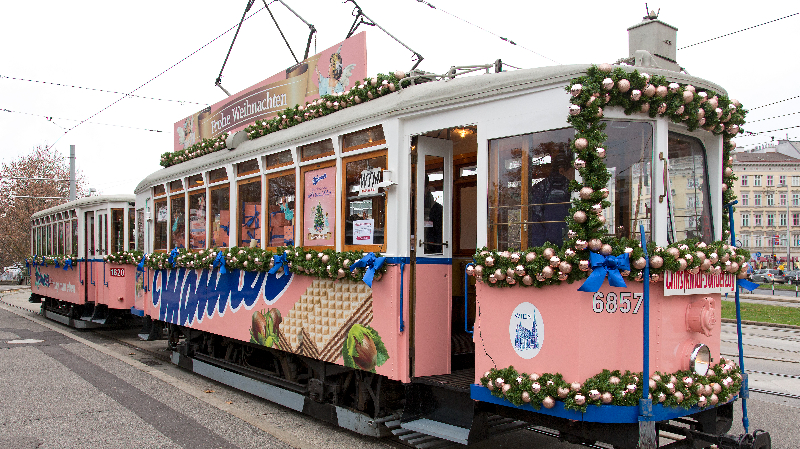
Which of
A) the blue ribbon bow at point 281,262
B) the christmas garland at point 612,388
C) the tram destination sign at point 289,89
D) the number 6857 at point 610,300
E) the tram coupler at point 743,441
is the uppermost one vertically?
the tram destination sign at point 289,89

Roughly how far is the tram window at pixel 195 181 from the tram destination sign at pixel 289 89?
1209mm

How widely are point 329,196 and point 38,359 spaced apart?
7082 millimetres

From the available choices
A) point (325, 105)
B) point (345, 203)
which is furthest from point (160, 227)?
point (345, 203)

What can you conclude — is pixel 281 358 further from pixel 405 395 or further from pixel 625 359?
pixel 625 359

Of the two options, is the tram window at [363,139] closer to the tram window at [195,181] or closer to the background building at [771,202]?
the tram window at [195,181]

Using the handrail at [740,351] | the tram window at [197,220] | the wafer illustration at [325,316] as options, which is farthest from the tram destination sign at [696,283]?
the tram window at [197,220]

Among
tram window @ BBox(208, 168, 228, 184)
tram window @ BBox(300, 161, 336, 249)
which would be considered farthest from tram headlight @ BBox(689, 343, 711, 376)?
tram window @ BBox(208, 168, 228, 184)

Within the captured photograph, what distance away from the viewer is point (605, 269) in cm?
387

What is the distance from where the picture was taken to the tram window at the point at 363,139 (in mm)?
5469

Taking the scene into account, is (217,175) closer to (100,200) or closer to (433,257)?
(433,257)

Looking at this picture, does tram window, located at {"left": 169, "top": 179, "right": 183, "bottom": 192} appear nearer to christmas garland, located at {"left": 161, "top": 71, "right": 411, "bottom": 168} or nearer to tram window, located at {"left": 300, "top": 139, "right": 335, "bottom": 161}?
christmas garland, located at {"left": 161, "top": 71, "right": 411, "bottom": 168}

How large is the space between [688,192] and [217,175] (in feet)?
19.0

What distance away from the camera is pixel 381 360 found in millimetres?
5262

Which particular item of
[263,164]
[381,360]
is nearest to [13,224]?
[263,164]
